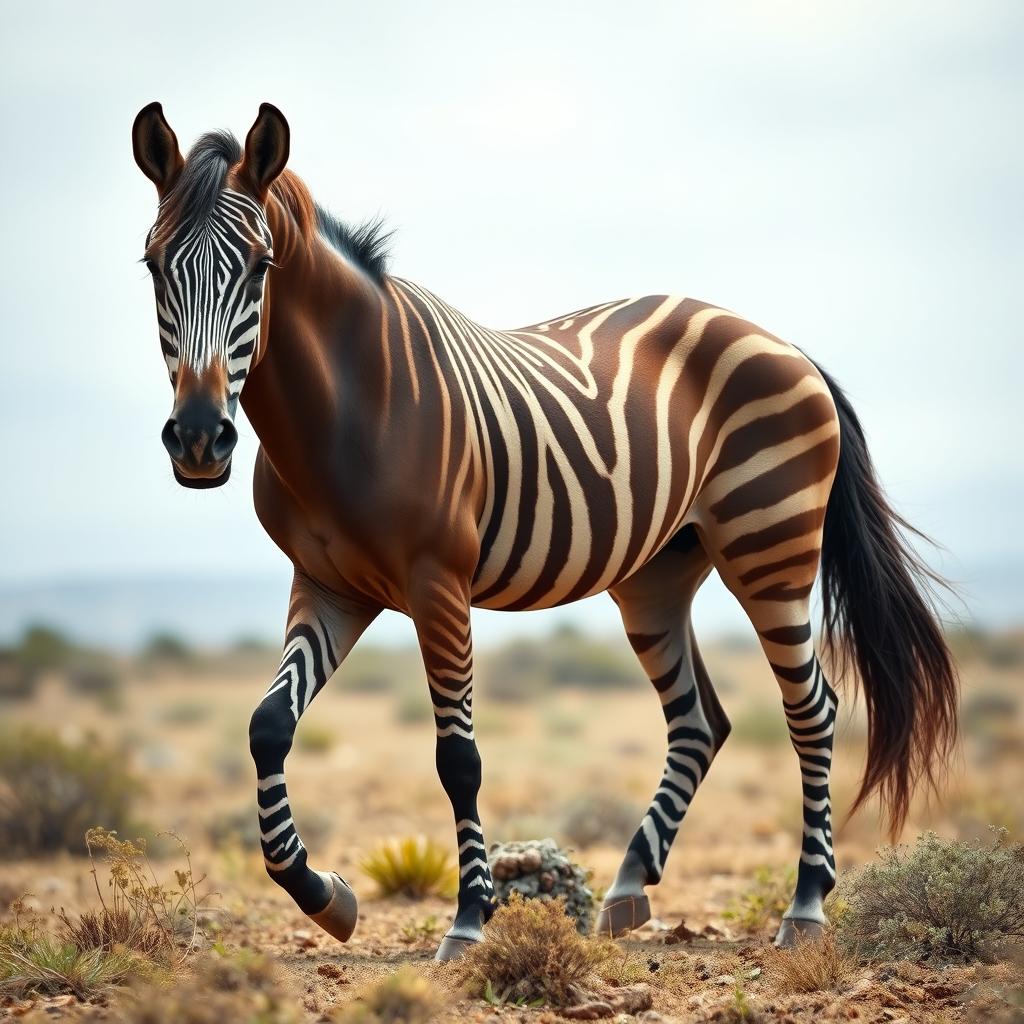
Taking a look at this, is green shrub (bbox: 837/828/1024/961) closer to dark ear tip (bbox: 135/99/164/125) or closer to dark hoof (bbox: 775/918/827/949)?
dark hoof (bbox: 775/918/827/949)

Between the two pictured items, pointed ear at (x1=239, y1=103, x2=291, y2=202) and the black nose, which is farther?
pointed ear at (x1=239, y1=103, x2=291, y2=202)

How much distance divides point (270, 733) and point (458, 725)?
0.78m

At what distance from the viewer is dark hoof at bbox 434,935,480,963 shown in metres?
5.39

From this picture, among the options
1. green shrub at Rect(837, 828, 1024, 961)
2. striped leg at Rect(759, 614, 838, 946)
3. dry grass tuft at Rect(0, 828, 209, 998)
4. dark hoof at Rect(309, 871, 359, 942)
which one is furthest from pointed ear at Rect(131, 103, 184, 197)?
green shrub at Rect(837, 828, 1024, 961)

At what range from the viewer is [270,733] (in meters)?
5.26

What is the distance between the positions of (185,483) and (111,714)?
126 feet

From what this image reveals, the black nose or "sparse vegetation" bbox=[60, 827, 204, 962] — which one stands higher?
the black nose

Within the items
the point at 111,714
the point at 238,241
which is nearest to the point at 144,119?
the point at 238,241

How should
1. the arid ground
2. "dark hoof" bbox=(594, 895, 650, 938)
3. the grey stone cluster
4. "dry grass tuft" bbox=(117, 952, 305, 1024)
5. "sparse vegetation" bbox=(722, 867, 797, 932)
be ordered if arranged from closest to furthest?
"dry grass tuft" bbox=(117, 952, 305, 1024), the arid ground, "dark hoof" bbox=(594, 895, 650, 938), the grey stone cluster, "sparse vegetation" bbox=(722, 867, 797, 932)

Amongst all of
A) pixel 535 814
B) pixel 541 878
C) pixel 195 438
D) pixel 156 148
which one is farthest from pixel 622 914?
pixel 535 814

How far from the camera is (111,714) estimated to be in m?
40.9

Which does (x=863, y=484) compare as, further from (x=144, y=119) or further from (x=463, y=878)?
(x=144, y=119)

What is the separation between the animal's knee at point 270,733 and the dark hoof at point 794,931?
8.82 ft

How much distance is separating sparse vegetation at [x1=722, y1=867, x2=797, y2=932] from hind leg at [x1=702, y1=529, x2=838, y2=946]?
35.4 inches
